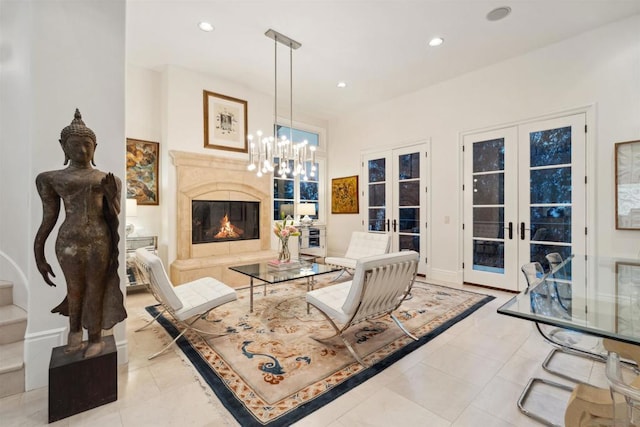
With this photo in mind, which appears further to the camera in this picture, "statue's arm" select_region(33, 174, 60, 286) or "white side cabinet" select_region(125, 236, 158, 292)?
"white side cabinet" select_region(125, 236, 158, 292)

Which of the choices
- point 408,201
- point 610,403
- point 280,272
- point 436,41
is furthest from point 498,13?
point 280,272

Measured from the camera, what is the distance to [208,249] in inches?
187

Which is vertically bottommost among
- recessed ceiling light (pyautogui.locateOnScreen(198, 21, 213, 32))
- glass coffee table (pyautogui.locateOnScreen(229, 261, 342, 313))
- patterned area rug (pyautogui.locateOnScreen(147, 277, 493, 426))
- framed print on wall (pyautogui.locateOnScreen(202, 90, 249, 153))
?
patterned area rug (pyautogui.locateOnScreen(147, 277, 493, 426))

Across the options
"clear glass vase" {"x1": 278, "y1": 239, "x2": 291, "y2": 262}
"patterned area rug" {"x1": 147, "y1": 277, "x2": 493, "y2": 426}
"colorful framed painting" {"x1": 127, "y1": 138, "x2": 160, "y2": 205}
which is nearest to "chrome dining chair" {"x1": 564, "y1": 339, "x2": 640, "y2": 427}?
A: "patterned area rug" {"x1": 147, "y1": 277, "x2": 493, "y2": 426}

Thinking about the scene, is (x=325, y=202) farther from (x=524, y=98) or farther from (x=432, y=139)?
(x=524, y=98)

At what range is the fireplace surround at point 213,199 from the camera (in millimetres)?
4395

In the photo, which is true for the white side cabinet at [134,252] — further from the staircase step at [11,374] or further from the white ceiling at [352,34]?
the white ceiling at [352,34]

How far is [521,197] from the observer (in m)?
4.12

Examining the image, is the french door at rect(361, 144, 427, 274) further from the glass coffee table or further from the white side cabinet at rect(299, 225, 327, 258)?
the glass coffee table

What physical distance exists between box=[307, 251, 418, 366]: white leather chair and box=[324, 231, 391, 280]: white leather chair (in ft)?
5.60

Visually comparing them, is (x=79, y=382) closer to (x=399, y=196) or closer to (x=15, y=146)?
(x=15, y=146)

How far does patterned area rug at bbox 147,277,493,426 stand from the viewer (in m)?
1.83

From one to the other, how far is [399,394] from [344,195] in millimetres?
4952

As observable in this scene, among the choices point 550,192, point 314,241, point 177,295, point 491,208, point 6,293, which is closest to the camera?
point 6,293
